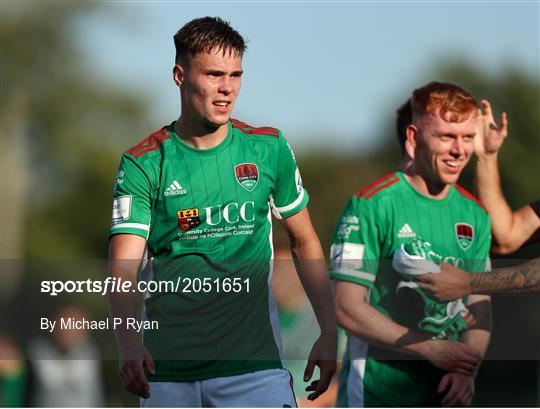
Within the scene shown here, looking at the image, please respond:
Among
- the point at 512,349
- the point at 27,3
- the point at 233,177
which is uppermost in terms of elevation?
the point at 27,3

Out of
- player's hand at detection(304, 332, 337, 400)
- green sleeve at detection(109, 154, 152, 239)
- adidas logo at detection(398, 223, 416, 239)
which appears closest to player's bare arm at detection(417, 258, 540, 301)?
adidas logo at detection(398, 223, 416, 239)

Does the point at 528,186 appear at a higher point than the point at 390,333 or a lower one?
higher

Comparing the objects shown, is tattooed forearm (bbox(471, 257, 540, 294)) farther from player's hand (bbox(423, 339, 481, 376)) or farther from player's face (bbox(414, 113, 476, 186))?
player's face (bbox(414, 113, 476, 186))

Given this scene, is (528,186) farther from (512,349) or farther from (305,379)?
(305,379)

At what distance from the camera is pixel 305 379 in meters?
6.83

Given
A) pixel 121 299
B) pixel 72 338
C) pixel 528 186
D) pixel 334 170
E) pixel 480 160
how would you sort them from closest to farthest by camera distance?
pixel 121 299, pixel 480 160, pixel 72 338, pixel 528 186, pixel 334 170

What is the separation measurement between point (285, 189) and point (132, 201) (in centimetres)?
96

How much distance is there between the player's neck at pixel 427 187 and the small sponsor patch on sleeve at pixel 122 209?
2177mm

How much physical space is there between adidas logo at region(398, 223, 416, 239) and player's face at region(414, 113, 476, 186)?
1.42 feet

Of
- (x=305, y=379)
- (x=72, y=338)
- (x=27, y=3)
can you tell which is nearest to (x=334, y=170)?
(x=27, y=3)

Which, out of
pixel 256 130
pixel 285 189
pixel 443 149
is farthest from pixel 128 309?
pixel 443 149

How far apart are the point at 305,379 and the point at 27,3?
1935 inches

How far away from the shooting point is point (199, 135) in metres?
6.71

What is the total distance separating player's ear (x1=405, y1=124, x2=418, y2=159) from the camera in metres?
7.93
